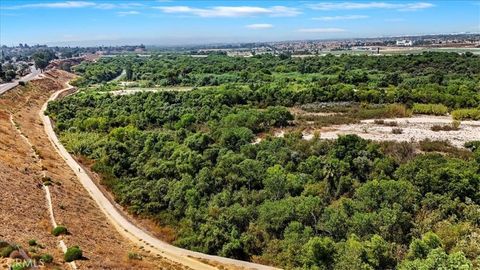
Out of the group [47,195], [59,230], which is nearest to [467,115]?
[59,230]

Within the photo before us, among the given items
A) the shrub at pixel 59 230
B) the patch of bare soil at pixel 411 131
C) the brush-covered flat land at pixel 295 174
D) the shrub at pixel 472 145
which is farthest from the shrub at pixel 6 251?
the shrub at pixel 472 145

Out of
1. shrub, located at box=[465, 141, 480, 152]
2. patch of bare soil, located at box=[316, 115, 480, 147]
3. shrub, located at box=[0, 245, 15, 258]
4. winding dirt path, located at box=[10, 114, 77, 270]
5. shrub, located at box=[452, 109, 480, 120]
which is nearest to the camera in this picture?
shrub, located at box=[0, 245, 15, 258]

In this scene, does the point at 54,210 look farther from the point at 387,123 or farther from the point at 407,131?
the point at 387,123

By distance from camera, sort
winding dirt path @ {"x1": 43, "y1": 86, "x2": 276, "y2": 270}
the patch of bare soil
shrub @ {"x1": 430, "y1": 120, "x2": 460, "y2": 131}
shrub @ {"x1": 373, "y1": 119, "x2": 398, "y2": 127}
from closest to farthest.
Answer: winding dirt path @ {"x1": 43, "y1": 86, "x2": 276, "y2": 270} → the patch of bare soil → shrub @ {"x1": 430, "y1": 120, "x2": 460, "y2": 131} → shrub @ {"x1": 373, "y1": 119, "x2": 398, "y2": 127}

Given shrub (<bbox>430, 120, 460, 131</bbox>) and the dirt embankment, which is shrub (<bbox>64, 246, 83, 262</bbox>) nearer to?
the dirt embankment

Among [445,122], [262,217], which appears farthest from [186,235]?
[445,122]

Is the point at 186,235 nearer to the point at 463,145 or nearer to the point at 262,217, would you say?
the point at 262,217

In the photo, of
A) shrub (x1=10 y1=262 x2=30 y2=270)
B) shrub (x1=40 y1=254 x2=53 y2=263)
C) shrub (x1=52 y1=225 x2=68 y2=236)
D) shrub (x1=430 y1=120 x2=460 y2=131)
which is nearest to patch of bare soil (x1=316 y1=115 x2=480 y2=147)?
shrub (x1=430 y1=120 x2=460 y2=131)
